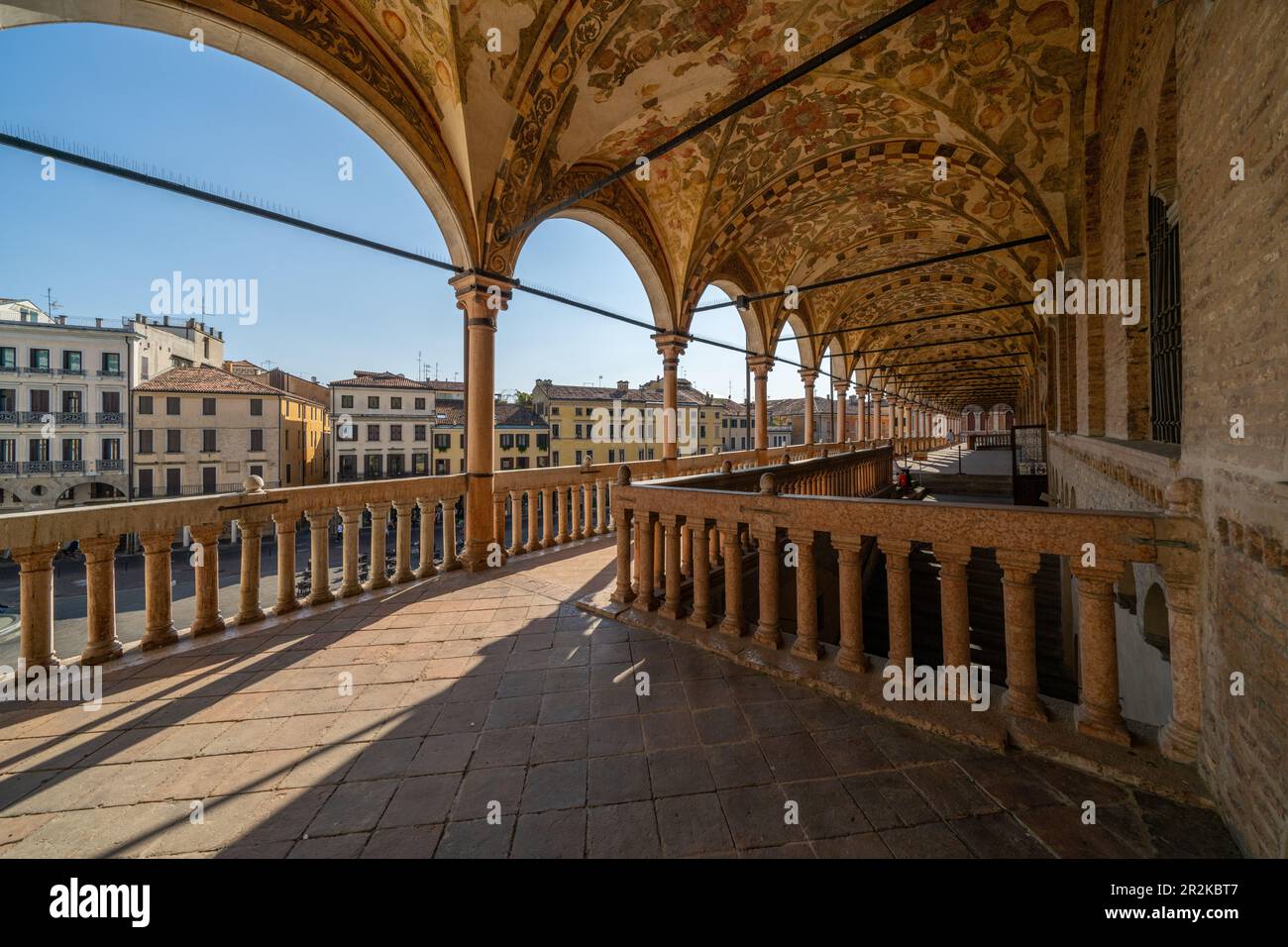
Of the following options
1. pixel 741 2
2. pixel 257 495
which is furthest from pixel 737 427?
pixel 257 495

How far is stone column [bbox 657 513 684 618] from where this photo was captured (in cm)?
358

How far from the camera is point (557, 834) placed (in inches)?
65.5

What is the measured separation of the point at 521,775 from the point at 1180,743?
2691 mm

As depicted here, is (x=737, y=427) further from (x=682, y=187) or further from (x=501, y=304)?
(x=501, y=304)

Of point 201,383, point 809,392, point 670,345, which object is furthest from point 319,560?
point 201,383

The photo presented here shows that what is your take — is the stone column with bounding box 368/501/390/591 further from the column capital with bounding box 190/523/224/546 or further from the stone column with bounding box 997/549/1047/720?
the stone column with bounding box 997/549/1047/720

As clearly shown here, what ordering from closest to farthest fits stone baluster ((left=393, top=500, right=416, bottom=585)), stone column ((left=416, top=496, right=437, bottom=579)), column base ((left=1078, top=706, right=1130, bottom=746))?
column base ((left=1078, top=706, right=1130, bottom=746))
stone baluster ((left=393, top=500, right=416, bottom=585))
stone column ((left=416, top=496, right=437, bottom=579))

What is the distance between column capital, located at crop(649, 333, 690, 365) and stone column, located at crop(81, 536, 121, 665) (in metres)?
8.70

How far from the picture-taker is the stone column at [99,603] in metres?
3.06

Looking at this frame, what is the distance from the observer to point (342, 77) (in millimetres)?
4891

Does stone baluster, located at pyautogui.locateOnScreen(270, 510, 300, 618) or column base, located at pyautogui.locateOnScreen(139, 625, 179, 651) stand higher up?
stone baluster, located at pyautogui.locateOnScreen(270, 510, 300, 618)

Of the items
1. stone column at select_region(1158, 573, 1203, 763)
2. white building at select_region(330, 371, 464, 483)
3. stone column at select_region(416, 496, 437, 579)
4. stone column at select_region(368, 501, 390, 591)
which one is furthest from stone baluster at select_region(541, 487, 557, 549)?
white building at select_region(330, 371, 464, 483)

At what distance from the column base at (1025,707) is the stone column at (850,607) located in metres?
0.64

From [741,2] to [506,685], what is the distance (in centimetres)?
784
